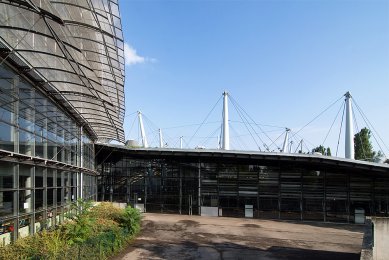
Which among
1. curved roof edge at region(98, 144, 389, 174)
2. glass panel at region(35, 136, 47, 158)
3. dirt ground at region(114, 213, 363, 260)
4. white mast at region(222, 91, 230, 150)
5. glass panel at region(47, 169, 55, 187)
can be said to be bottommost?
dirt ground at region(114, 213, 363, 260)

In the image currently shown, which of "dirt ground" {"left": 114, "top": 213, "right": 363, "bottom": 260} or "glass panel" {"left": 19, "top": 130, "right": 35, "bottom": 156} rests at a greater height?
"glass panel" {"left": 19, "top": 130, "right": 35, "bottom": 156}

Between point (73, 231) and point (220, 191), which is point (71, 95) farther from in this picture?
point (220, 191)

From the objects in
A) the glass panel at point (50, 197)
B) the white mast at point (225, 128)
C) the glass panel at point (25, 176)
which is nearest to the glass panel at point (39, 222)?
the glass panel at point (50, 197)

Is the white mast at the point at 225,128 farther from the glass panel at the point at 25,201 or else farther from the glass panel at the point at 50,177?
the glass panel at the point at 25,201

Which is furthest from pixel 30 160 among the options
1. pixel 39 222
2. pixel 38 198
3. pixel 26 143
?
pixel 39 222

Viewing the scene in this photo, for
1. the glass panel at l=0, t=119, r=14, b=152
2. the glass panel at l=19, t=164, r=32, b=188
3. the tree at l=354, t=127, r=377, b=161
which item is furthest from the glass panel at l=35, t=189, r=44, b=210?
the tree at l=354, t=127, r=377, b=161

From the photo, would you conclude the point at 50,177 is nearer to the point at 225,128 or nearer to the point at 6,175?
the point at 6,175

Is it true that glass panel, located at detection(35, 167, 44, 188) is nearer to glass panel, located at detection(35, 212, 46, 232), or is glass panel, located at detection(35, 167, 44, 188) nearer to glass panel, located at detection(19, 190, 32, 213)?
glass panel, located at detection(19, 190, 32, 213)

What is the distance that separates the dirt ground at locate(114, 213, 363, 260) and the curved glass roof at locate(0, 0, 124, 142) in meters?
8.26

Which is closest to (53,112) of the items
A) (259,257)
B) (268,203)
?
(259,257)

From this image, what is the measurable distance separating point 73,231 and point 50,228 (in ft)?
15.9

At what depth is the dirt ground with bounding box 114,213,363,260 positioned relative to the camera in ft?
61.9

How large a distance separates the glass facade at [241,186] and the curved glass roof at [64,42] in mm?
18814

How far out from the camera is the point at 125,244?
19844mm
